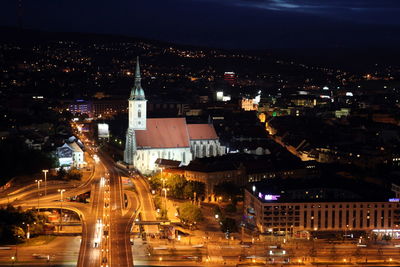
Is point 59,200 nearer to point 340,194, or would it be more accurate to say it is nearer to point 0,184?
point 0,184

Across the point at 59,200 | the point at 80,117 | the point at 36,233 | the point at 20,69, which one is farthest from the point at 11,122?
the point at 20,69

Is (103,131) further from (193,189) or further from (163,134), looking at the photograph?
(193,189)

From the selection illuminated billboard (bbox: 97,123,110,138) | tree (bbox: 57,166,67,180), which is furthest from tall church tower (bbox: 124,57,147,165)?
illuminated billboard (bbox: 97,123,110,138)

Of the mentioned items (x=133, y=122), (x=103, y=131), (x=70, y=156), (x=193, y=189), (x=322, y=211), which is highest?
(x=133, y=122)

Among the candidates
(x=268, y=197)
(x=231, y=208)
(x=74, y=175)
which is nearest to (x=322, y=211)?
(x=268, y=197)

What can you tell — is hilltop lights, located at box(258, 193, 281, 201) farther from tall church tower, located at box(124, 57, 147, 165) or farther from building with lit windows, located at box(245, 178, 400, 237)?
tall church tower, located at box(124, 57, 147, 165)

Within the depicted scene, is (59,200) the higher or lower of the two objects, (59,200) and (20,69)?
the lower

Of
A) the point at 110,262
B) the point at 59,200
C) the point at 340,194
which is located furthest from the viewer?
the point at 59,200
